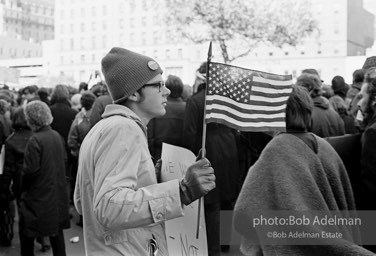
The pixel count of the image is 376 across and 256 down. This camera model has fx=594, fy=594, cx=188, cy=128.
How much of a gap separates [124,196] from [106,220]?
12cm

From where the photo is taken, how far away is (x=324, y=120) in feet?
20.7

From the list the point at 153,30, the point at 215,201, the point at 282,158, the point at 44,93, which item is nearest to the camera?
the point at 282,158

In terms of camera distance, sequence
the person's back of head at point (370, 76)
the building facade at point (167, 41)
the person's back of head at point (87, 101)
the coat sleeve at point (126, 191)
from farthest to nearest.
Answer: the building facade at point (167, 41), the person's back of head at point (87, 101), the person's back of head at point (370, 76), the coat sleeve at point (126, 191)

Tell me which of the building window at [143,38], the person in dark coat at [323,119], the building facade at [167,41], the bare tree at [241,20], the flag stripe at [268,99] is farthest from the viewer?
the building window at [143,38]

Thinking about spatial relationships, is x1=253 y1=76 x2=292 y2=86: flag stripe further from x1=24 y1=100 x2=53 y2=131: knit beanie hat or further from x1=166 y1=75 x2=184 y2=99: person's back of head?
x1=166 y1=75 x2=184 y2=99: person's back of head

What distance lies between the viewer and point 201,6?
128 feet

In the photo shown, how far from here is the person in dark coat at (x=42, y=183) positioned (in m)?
6.05

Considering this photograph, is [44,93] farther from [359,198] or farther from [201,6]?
[201,6]

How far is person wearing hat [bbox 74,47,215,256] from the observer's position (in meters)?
2.34

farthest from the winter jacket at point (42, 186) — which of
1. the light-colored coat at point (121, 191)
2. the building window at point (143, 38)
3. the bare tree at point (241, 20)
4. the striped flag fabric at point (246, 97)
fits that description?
the building window at point (143, 38)

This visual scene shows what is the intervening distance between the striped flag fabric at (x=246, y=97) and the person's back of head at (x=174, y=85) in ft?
12.3

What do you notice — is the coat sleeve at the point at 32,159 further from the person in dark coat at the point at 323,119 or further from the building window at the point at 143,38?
the building window at the point at 143,38

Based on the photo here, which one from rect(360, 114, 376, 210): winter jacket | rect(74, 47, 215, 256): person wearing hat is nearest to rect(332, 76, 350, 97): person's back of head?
rect(360, 114, 376, 210): winter jacket

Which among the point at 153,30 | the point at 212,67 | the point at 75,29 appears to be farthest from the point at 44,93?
the point at 75,29
